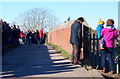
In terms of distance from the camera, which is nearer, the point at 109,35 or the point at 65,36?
the point at 109,35

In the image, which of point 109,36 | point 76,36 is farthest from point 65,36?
point 109,36

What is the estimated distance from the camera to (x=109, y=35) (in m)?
9.40

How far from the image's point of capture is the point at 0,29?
43.1 feet

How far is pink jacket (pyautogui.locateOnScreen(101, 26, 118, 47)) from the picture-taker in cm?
940

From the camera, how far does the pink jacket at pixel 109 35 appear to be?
9398mm

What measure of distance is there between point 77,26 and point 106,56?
4.56 feet

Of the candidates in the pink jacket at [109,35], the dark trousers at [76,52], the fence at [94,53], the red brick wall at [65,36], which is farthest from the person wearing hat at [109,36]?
the red brick wall at [65,36]

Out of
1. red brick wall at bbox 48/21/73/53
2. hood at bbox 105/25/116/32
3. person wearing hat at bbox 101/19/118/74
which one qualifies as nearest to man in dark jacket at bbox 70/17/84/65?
person wearing hat at bbox 101/19/118/74

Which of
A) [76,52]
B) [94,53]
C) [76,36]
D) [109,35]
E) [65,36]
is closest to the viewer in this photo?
[109,35]

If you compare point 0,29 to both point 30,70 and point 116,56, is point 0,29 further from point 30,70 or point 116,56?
point 116,56

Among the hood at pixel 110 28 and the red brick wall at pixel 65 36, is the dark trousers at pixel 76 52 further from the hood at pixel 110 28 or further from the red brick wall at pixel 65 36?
the red brick wall at pixel 65 36

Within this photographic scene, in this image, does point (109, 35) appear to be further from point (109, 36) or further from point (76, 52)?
point (76, 52)

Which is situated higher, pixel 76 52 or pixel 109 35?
pixel 109 35

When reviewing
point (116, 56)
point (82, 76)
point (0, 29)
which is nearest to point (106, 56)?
point (116, 56)
